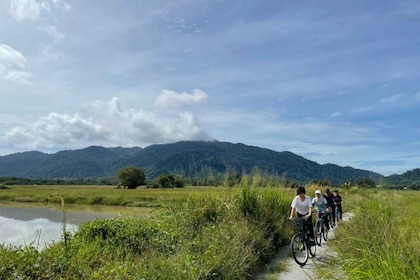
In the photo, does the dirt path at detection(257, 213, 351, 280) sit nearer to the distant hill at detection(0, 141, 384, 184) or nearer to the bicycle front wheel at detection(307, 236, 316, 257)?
the bicycle front wheel at detection(307, 236, 316, 257)

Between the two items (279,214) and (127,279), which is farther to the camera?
(279,214)

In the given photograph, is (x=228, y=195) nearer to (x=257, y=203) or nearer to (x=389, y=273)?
(x=257, y=203)

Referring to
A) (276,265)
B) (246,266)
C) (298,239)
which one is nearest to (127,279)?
(246,266)

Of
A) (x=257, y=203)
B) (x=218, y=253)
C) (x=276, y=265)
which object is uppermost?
(x=257, y=203)

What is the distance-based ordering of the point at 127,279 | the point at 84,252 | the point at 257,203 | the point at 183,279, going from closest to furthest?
the point at 127,279, the point at 183,279, the point at 84,252, the point at 257,203

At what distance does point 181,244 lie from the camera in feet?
23.9

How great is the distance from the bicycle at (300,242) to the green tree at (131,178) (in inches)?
2340

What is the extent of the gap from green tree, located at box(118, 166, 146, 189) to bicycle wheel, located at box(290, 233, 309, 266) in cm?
5957

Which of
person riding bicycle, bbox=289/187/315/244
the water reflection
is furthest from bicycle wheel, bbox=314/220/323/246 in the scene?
the water reflection

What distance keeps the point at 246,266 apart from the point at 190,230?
1962mm

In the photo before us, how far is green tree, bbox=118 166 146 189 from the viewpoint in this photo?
6826 centimetres

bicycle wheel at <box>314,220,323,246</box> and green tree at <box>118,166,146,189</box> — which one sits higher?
green tree at <box>118,166,146,189</box>

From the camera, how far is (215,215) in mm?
9812

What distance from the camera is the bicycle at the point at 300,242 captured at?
8.74 meters
